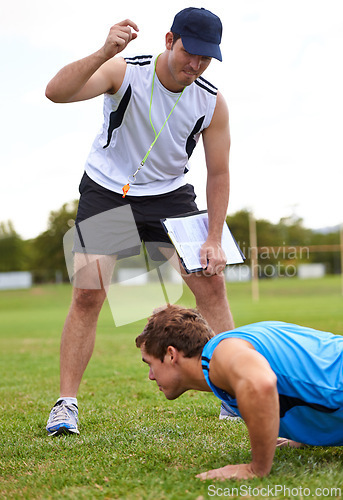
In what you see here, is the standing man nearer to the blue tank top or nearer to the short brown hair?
the short brown hair

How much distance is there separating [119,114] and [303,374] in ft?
6.57

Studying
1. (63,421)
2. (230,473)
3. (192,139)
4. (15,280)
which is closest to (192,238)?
(192,139)

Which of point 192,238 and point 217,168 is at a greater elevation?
point 217,168

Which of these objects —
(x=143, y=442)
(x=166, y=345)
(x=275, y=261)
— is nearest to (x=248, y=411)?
(x=166, y=345)

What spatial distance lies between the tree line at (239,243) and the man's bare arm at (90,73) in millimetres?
28136

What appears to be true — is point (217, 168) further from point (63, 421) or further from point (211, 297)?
point (63, 421)

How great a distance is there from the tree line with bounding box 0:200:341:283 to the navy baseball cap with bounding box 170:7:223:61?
28.1m

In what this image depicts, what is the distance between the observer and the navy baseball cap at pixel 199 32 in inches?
127

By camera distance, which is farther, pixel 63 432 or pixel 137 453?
pixel 63 432

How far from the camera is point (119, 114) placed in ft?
12.0

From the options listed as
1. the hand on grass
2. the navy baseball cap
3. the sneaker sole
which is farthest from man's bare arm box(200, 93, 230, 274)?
the hand on grass

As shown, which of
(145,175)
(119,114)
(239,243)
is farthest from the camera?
(239,243)

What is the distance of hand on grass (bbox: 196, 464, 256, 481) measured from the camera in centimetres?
236

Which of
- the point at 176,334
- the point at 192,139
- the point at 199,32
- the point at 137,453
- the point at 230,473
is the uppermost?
the point at 199,32
